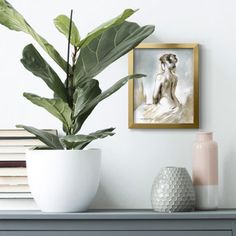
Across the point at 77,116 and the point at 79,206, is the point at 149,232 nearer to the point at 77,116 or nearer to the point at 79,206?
the point at 79,206

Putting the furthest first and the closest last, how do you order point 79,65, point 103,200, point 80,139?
point 103,200 → point 79,65 → point 80,139

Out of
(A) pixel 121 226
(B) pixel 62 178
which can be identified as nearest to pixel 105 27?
(B) pixel 62 178

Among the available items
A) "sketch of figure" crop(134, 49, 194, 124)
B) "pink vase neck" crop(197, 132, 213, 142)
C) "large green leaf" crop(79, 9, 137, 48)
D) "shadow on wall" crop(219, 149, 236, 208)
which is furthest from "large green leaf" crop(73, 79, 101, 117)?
"shadow on wall" crop(219, 149, 236, 208)

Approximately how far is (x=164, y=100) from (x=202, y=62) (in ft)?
0.54

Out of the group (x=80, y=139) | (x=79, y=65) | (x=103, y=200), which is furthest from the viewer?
(x=103, y=200)

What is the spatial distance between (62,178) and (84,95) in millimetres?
226

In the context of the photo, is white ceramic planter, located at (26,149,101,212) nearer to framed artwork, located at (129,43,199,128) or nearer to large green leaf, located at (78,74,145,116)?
large green leaf, located at (78,74,145,116)

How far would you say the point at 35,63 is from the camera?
1.45 meters

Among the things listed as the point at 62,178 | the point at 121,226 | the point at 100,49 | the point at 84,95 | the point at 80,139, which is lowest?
the point at 121,226

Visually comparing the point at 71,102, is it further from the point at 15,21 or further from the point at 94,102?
the point at 15,21

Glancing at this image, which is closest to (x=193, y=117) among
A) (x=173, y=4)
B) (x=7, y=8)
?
(x=173, y=4)

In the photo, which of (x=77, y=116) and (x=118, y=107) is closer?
(x=77, y=116)

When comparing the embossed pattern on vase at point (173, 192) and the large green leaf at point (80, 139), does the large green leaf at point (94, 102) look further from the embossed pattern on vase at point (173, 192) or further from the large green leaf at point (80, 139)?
the embossed pattern on vase at point (173, 192)

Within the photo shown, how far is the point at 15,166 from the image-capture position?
1.60 metres
